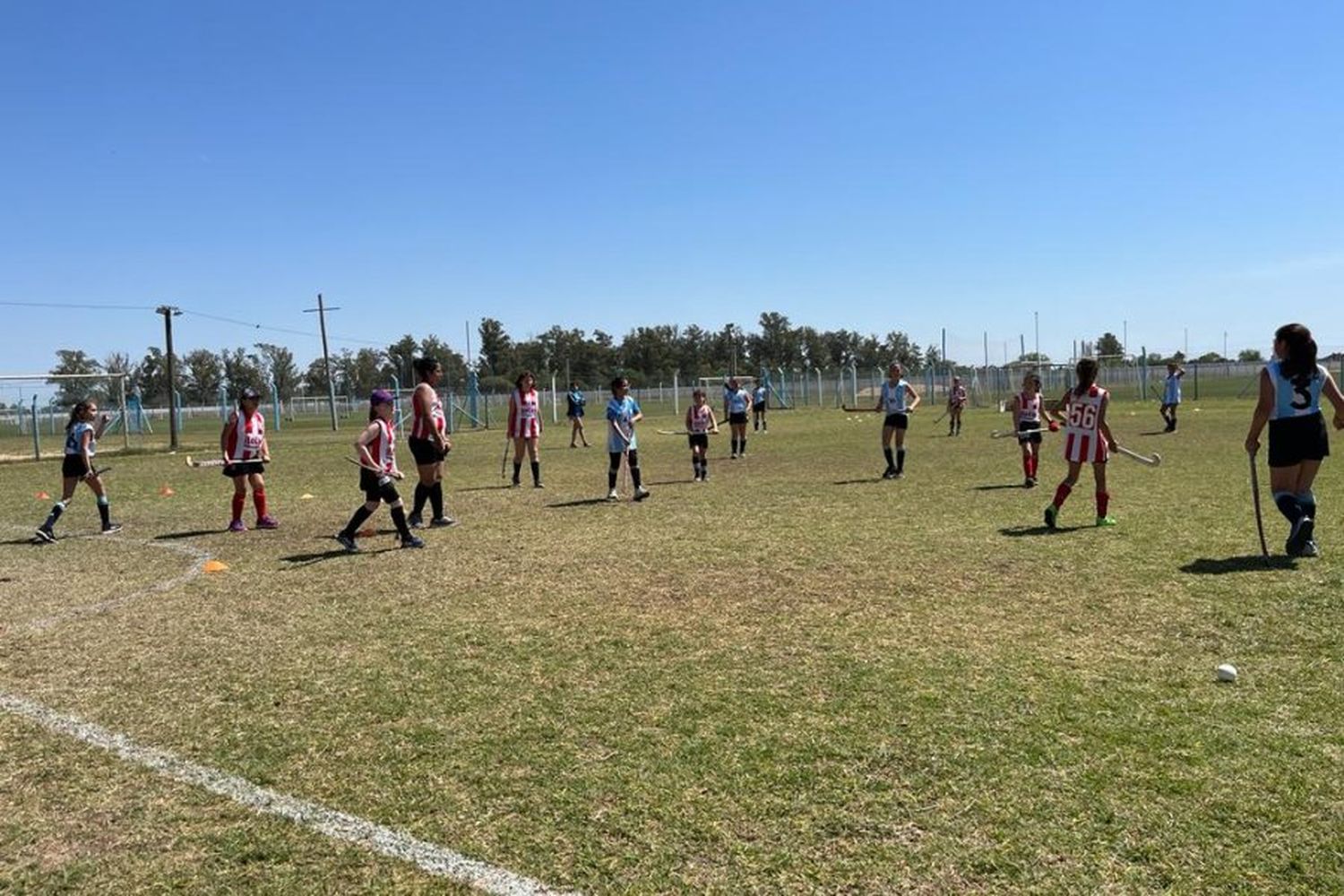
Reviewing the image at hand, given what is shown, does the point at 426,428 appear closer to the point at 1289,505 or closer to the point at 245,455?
the point at 245,455

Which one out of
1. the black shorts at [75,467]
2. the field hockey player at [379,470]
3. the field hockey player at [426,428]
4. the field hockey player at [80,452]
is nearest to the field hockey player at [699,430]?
the field hockey player at [426,428]

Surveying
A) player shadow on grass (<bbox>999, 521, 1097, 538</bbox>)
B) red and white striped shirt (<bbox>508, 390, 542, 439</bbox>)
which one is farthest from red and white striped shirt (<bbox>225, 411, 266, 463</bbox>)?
player shadow on grass (<bbox>999, 521, 1097, 538</bbox>)

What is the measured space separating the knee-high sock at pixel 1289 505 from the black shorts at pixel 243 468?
1140 centimetres

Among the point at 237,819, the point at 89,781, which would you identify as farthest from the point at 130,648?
the point at 237,819

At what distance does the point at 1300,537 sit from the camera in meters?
8.14

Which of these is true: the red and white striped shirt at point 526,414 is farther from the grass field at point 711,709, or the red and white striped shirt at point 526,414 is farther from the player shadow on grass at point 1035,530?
the player shadow on grass at point 1035,530

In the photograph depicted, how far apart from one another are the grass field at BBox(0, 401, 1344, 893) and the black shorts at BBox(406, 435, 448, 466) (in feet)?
4.37

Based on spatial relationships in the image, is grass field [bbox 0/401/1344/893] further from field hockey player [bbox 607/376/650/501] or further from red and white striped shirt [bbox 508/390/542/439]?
red and white striped shirt [bbox 508/390/542/439]

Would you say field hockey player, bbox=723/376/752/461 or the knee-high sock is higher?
field hockey player, bbox=723/376/752/461

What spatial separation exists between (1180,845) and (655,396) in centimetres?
6117

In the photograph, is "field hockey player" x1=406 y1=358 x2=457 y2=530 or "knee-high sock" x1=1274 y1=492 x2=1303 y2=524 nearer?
"knee-high sock" x1=1274 y1=492 x2=1303 y2=524

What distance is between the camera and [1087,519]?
11.0m

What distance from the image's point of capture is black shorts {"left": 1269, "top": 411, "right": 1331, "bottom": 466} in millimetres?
8219

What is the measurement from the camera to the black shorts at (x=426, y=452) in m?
11.5
